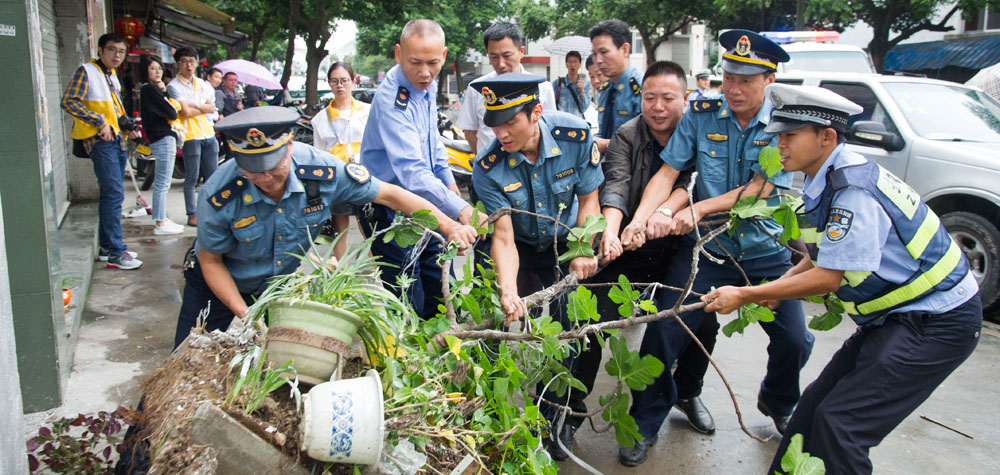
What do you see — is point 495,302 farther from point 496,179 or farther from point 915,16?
point 915,16

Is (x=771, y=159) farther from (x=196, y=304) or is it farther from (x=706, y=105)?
(x=196, y=304)

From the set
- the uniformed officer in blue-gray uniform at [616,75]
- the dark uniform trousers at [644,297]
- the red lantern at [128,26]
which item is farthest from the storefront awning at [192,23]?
the dark uniform trousers at [644,297]

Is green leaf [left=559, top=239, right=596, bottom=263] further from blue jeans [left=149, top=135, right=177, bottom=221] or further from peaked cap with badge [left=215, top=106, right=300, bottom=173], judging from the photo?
blue jeans [left=149, top=135, right=177, bottom=221]

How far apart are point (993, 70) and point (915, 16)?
8.32 m

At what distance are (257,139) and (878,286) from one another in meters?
2.29

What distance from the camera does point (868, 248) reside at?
94.7 inches

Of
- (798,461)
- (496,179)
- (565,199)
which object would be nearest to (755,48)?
(565,199)

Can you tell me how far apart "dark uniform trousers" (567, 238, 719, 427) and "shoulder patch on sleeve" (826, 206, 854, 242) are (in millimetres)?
1073

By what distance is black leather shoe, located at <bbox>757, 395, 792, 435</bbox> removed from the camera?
3625mm

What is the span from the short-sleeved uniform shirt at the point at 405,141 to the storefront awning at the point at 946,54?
1681 centimetres

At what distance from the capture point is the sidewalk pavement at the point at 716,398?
3426 mm

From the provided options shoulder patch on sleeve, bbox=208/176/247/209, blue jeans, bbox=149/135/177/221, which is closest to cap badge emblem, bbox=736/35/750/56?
shoulder patch on sleeve, bbox=208/176/247/209

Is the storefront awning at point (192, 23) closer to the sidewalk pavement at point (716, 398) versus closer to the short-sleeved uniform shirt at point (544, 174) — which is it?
the sidewalk pavement at point (716, 398)

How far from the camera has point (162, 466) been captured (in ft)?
5.52
